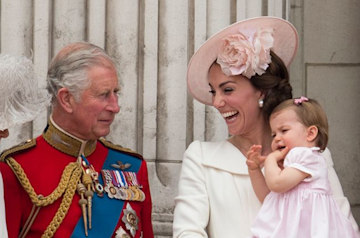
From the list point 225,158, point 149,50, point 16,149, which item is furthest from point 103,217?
point 149,50

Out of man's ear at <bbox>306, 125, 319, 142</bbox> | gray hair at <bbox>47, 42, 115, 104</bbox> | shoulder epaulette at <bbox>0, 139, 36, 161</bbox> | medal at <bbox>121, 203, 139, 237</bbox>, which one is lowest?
medal at <bbox>121, 203, 139, 237</bbox>

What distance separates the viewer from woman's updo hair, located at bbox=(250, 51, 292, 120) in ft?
13.7

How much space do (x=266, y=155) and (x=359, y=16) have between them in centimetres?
130

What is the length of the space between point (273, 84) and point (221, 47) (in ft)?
0.81

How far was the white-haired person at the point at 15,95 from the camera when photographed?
3.55 meters

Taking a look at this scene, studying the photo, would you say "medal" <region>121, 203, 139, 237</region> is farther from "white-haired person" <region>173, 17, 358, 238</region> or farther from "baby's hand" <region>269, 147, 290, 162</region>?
"baby's hand" <region>269, 147, 290, 162</region>

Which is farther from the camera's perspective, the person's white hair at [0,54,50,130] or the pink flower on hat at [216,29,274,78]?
the pink flower on hat at [216,29,274,78]

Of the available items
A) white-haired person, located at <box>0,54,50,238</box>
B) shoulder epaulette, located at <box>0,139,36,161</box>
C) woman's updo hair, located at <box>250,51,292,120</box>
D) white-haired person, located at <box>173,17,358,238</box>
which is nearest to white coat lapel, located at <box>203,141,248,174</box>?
white-haired person, located at <box>173,17,358,238</box>

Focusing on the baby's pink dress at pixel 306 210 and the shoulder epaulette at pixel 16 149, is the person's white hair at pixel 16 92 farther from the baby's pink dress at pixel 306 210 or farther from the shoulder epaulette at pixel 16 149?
the baby's pink dress at pixel 306 210

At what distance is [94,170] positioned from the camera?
415 centimetres

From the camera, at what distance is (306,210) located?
3795mm

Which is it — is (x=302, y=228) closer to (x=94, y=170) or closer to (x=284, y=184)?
(x=284, y=184)

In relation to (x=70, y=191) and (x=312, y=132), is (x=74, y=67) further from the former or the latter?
(x=312, y=132)

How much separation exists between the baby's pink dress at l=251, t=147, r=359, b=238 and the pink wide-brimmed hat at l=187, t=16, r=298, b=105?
578 mm
